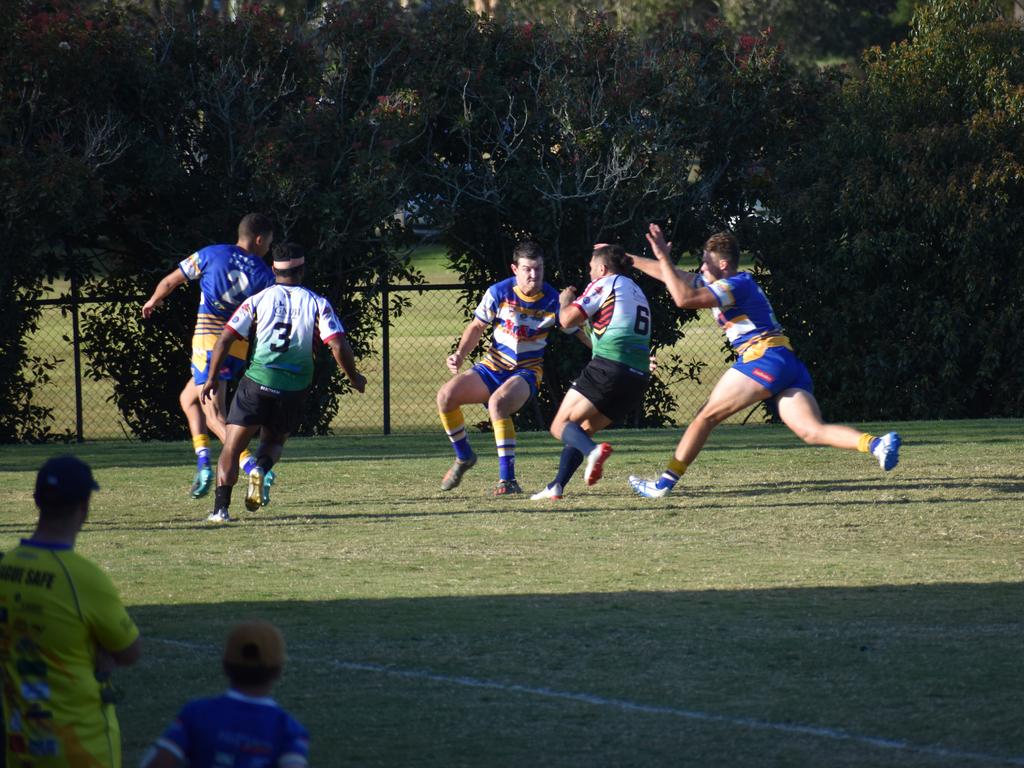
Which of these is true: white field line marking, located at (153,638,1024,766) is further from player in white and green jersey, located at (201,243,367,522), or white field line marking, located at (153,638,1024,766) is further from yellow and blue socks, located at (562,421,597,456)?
yellow and blue socks, located at (562,421,597,456)

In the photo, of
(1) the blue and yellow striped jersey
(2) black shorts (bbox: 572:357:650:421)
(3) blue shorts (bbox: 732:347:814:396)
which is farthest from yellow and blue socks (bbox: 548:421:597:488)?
(1) the blue and yellow striped jersey

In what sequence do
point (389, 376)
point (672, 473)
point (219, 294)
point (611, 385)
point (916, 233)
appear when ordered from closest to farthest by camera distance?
point (672, 473), point (611, 385), point (219, 294), point (916, 233), point (389, 376)

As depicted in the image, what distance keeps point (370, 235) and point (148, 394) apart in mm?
3544

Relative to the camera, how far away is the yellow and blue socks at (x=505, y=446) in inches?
477

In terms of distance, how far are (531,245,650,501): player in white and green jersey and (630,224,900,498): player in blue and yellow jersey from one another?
0.44m

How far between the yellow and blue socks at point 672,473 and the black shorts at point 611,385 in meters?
0.60

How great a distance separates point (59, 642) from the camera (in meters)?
4.35

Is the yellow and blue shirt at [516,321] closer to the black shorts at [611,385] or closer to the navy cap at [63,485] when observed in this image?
the black shorts at [611,385]

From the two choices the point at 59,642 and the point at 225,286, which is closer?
the point at 59,642

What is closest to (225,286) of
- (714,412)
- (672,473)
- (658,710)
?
(672,473)

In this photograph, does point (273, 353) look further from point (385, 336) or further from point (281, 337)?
point (385, 336)

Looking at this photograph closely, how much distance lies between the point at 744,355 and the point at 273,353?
331cm

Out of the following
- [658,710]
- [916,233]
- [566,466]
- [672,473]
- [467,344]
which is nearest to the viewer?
[658,710]

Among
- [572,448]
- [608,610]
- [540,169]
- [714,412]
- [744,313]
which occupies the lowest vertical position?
[608,610]
